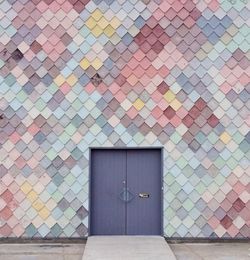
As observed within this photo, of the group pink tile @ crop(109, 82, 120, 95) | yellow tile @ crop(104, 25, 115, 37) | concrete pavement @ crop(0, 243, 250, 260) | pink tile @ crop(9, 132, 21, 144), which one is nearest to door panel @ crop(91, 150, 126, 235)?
concrete pavement @ crop(0, 243, 250, 260)

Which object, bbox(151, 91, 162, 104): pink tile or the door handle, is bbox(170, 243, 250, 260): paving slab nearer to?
the door handle

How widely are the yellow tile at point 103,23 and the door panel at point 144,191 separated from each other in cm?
361

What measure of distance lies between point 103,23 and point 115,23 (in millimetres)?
339

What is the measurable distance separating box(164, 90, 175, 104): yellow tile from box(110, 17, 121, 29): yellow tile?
2.36 metres

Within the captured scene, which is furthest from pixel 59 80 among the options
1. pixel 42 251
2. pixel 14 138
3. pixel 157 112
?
pixel 42 251

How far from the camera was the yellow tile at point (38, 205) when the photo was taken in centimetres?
1298

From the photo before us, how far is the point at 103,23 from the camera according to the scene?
13.5m

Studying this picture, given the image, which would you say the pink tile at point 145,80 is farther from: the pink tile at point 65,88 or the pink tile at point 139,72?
the pink tile at point 65,88

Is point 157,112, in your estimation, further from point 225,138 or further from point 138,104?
point 225,138

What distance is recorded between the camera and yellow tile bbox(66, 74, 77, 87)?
13.3 metres

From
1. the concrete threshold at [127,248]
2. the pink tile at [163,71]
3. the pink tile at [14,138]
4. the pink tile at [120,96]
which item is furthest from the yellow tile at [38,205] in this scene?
the pink tile at [163,71]

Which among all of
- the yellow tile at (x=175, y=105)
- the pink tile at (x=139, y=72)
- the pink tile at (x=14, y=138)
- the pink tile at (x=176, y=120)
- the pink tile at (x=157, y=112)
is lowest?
the pink tile at (x=14, y=138)

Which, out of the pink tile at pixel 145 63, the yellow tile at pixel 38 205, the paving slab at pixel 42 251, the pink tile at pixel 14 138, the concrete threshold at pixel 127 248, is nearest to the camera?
the concrete threshold at pixel 127 248

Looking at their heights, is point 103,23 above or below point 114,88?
above
